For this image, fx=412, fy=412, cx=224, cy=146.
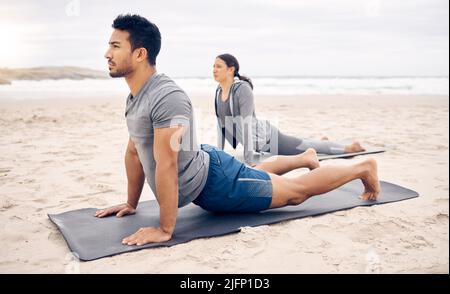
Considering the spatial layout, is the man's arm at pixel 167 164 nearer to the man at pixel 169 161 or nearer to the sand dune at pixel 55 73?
the man at pixel 169 161

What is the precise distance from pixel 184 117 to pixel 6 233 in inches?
54.7

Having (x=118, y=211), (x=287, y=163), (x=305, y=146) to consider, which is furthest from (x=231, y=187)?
(x=305, y=146)

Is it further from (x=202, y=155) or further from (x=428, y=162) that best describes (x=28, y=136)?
(x=428, y=162)

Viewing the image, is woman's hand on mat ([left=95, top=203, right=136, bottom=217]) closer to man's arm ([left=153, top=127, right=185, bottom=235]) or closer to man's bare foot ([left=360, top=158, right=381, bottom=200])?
man's arm ([left=153, top=127, right=185, bottom=235])

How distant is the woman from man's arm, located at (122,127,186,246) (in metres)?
2.11

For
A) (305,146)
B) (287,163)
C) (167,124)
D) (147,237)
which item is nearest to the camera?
(167,124)

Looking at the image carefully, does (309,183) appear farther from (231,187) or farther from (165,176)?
(165,176)

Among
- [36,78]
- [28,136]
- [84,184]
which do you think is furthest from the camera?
[36,78]

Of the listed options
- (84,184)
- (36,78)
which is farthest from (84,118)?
(36,78)

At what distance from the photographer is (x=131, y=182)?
2.79 meters

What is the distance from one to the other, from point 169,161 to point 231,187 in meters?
0.53

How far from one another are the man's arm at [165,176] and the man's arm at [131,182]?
0.47m

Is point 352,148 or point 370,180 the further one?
point 352,148

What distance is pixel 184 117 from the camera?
2.30m
